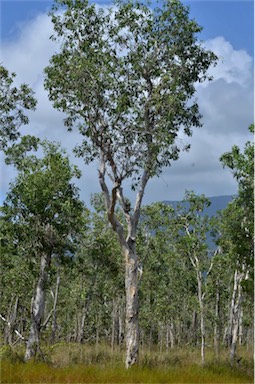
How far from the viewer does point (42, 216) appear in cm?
2166

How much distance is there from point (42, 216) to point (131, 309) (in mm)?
6181

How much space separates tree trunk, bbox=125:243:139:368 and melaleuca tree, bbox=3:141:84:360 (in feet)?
13.4

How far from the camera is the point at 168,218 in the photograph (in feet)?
101

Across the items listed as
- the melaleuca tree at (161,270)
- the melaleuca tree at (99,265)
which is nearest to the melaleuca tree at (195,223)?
the melaleuca tree at (161,270)

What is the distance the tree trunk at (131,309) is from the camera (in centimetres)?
1797

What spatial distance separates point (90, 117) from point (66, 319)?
1949 inches

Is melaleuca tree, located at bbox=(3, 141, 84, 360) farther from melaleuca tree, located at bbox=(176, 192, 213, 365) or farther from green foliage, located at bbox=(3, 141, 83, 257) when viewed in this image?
melaleuca tree, located at bbox=(176, 192, 213, 365)

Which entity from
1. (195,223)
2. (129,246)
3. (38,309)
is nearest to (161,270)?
(195,223)

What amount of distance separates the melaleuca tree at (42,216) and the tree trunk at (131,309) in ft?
13.4

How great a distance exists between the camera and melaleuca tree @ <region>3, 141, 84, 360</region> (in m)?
21.5

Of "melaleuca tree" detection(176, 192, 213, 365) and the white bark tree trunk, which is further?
"melaleuca tree" detection(176, 192, 213, 365)

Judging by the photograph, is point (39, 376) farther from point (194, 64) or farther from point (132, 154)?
point (194, 64)

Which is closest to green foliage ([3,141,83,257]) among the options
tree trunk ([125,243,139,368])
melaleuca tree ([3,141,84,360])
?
melaleuca tree ([3,141,84,360])

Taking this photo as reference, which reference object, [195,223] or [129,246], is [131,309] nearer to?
[129,246]
